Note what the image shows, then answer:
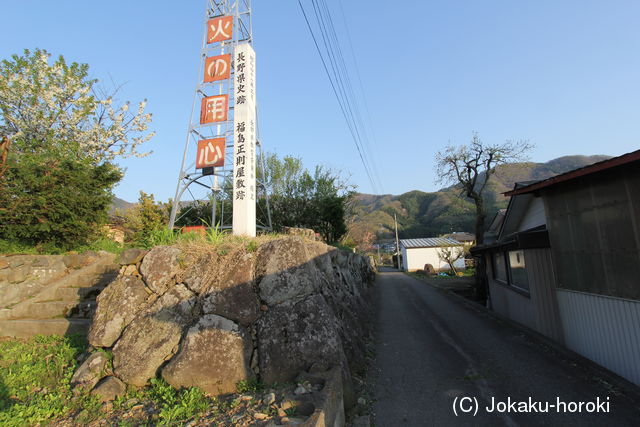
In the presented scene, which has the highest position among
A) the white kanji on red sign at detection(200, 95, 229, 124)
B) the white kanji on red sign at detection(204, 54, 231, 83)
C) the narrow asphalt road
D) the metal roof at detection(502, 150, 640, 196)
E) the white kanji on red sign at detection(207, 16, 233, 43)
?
the white kanji on red sign at detection(207, 16, 233, 43)

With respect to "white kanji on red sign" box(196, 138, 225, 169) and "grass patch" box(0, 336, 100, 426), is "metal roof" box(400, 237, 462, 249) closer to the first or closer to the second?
"white kanji on red sign" box(196, 138, 225, 169)

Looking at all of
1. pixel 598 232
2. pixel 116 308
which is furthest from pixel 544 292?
pixel 116 308

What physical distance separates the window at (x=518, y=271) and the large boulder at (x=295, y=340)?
263 inches

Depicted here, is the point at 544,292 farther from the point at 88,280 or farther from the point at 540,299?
the point at 88,280

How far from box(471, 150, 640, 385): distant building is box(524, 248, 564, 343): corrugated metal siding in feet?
0.07

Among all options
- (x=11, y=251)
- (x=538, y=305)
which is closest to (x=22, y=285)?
(x=11, y=251)

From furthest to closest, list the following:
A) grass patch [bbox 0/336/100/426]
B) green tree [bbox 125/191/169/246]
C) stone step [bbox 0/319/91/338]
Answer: green tree [bbox 125/191/169/246]
stone step [bbox 0/319/91/338]
grass patch [bbox 0/336/100/426]

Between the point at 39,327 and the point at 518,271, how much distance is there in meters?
12.0

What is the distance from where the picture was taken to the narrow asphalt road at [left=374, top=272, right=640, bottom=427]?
4031 millimetres

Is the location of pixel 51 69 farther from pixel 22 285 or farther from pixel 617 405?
pixel 617 405

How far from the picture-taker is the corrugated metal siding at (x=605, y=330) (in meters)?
Answer: 4.75

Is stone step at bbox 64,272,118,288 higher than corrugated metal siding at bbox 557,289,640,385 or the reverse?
higher

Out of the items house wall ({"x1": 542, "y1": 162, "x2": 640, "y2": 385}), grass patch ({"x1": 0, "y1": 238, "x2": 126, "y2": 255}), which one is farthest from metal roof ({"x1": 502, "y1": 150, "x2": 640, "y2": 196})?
grass patch ({"x1": 0, "y1": 238, "x2": 126, "y2": 255})

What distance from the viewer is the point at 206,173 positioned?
11.2m
